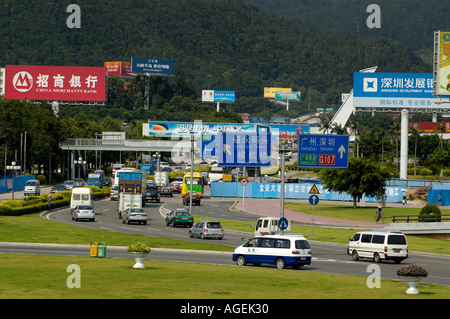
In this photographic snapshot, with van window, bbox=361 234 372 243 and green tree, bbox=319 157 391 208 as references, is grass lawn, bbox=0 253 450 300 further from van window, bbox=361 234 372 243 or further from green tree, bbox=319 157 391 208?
green tree, bbox=319 157 391 208

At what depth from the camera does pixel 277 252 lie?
3584 cm

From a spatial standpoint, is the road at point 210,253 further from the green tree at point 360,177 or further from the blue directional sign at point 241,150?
the blue directional sign at point 241,150

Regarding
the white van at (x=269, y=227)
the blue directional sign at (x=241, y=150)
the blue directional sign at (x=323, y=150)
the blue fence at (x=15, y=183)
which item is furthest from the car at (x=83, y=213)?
the blue directional sign at (x=241, y=150)

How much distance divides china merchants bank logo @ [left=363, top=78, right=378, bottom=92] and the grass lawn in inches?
3116

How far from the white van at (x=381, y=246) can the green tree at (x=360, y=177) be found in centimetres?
3914

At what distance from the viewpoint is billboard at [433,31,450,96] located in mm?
60344

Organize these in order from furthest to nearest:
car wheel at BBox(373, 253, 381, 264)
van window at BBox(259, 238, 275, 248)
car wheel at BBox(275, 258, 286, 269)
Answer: car wheel at BBox(373, 253, 381, 264), van window at BBox(259, 238, 275, 248), car wheel at BBox(275, 258, 286, 269)

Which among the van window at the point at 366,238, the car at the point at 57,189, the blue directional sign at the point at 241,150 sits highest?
the blue directional sign at the point at 241,150

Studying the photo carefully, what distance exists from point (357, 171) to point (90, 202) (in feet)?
98.3

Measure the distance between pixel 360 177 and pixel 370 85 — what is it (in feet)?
109

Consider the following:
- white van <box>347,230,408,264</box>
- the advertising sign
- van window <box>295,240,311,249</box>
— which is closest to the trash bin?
van window <box>295,240,311,249</box>

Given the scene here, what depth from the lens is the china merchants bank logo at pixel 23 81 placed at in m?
149
